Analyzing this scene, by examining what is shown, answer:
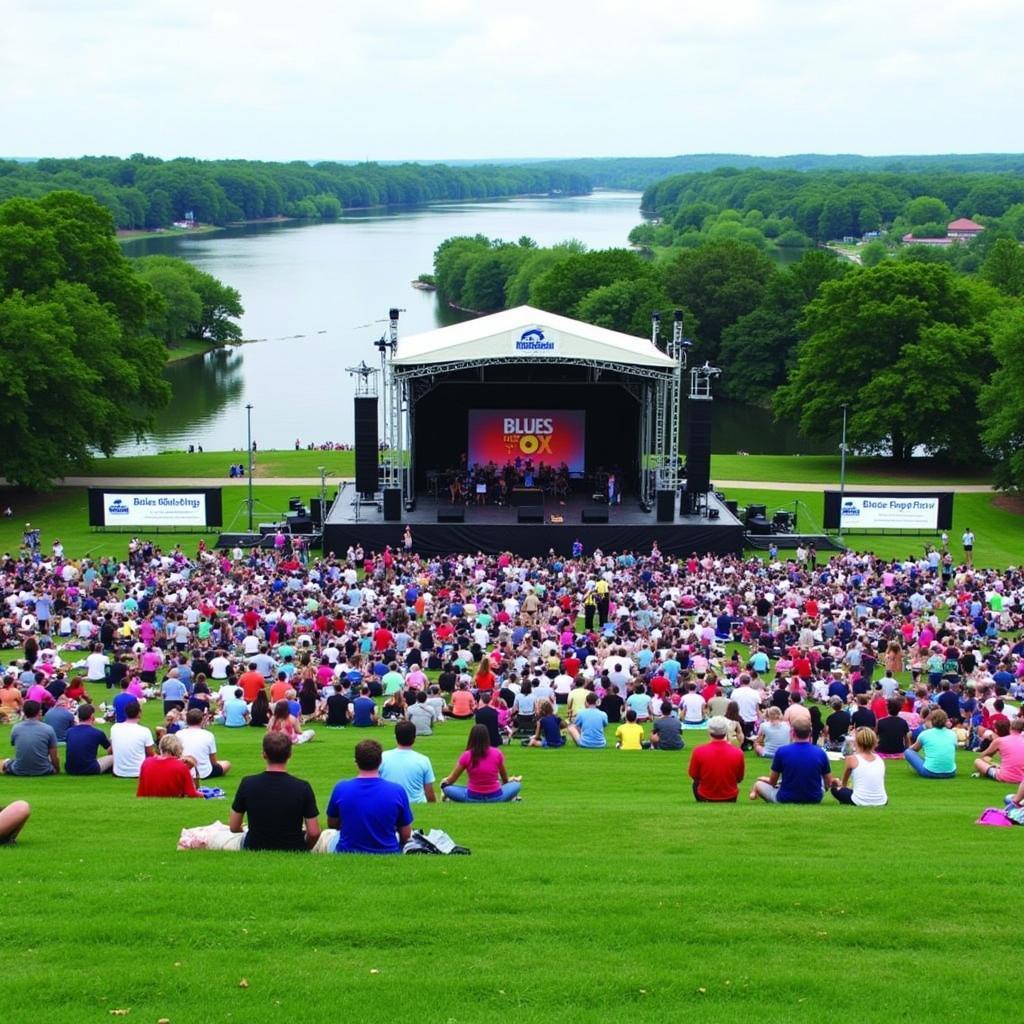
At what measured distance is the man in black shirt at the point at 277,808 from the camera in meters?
9.05

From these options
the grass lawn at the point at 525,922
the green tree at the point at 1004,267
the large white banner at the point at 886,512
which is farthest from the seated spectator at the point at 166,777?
the green tree at the point at 1004,267

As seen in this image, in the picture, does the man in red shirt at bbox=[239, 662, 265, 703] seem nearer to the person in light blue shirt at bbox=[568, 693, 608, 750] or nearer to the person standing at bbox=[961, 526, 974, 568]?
the person in light blue shirt at bbox=[568, 693, 608, 750]

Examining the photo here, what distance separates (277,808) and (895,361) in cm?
5158

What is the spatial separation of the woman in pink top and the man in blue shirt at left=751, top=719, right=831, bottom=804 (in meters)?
2.11

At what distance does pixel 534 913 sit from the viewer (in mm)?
8125

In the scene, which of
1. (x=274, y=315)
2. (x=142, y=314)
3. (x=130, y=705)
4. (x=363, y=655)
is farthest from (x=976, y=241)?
(x=130, y=705)

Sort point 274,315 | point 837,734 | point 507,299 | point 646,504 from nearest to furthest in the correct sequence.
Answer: point 837,734
point 646,504
point 507,299
point 274,315

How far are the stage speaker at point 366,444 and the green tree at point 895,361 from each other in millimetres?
22836

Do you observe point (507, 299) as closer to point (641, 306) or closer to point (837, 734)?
point (641, 306)

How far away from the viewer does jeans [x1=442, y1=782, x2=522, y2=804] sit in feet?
37.7

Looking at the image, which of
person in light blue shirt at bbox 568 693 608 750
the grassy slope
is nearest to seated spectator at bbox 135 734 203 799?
person in light blue shirt at bbox 568 693 608 750

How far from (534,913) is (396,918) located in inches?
30.7

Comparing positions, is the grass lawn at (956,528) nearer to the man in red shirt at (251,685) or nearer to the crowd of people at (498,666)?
the crowd of people at (498,666)

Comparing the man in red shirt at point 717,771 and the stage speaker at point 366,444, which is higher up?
the man in red shirt at point 717,771
